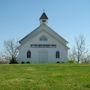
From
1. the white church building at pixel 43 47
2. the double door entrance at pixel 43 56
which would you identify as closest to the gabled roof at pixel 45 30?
the white church building at pixel 43 47

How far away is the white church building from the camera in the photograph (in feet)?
191

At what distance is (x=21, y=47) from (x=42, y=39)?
165 inches

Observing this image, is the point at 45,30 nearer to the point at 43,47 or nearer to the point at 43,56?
the point at 43,47

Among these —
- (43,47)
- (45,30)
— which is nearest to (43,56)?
(43,47)

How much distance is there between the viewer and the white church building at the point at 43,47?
191ft

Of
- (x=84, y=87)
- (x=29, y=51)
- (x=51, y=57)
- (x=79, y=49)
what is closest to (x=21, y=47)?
(x=29, y=51)

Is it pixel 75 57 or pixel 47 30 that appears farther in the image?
pixel 75 57

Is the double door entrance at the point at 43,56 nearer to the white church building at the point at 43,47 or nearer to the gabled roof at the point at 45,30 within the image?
the white church building at the point at 43,47

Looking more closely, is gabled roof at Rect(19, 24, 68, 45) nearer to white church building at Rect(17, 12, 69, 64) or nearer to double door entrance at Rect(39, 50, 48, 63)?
white church building at Rect(17, 12, 69, 64)

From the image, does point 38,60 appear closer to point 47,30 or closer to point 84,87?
point 47,30

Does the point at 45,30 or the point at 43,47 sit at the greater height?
the point at 45,30

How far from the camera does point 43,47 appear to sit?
193ft

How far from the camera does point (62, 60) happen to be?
58.9m

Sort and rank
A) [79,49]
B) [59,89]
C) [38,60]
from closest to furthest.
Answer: [59,89] < [38,60] < [79,49]
